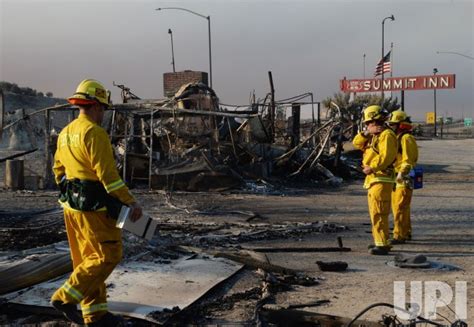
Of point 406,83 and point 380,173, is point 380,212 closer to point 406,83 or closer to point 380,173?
point 380,173

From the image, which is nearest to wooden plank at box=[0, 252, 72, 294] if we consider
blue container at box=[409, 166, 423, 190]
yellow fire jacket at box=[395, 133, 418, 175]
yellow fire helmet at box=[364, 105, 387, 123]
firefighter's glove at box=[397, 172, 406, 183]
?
yellow fire helmet at box=[364, 105, 387, 123]

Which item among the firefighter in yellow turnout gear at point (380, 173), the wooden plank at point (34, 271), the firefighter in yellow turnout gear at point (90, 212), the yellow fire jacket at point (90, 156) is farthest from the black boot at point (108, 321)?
the firefighter in yellow turnout gear at point (380, 173)

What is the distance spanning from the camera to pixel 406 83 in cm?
5572

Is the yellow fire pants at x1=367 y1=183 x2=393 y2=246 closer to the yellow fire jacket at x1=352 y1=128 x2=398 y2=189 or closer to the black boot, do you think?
the yellow fire jacket at x1=352 y1=128 x2=398 y2=189

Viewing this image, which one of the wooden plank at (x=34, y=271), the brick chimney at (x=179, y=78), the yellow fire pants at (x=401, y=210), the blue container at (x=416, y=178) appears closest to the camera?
the wooden plank at (x=34, y=271)

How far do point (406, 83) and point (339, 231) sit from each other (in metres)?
49.3

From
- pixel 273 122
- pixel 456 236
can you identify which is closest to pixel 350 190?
pixel 273 122

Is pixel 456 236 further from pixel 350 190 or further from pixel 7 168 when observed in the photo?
pixel 7 168

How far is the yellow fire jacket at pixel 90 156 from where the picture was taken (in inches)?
175

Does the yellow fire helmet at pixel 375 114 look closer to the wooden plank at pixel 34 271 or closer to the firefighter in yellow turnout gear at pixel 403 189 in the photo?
the firefighter in yellow turnout gear at pixel 403 189

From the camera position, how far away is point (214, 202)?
45.1ft

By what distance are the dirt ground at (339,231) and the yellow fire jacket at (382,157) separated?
43.7 inches

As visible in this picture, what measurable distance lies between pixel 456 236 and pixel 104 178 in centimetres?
690

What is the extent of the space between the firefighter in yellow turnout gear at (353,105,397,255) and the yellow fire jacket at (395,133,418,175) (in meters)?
0.70
